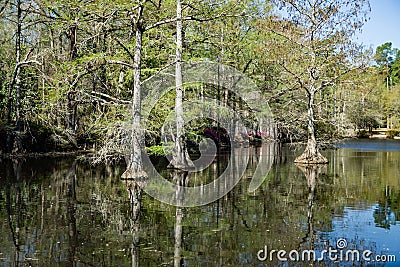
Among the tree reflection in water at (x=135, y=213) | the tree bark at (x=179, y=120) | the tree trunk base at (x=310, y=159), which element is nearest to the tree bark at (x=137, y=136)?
the tree reflection in water at (x=135, y=213)

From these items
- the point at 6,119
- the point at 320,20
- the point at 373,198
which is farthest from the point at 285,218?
the point at 6,119

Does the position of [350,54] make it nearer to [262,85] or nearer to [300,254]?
[262,85]

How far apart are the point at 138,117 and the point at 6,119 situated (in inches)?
445

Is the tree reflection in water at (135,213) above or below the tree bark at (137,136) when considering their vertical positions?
below

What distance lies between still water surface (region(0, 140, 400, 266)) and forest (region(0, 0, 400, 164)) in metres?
4.25

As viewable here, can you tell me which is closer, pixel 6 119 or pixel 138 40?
pixel 138 40

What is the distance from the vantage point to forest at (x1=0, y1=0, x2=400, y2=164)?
16953 millimetres

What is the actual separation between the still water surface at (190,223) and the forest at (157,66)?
425cm

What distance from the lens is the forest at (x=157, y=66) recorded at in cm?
1695

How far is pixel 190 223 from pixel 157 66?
46.5 feet

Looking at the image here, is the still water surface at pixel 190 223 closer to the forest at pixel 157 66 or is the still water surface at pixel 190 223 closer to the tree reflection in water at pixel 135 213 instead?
the tree reflection in water at pixel 135 213

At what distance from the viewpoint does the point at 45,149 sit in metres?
26.0

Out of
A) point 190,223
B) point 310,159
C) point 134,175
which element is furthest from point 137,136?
point 310,159

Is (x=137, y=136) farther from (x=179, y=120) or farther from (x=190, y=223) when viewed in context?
(x=190, y=223)
